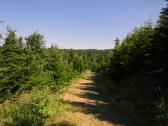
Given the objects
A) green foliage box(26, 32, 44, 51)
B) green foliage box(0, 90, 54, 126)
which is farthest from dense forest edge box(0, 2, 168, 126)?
green foliage box(26, 32, 44, 51)

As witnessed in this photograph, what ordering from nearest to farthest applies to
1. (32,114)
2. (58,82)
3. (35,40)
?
(32,114), (58,82), (35,40)

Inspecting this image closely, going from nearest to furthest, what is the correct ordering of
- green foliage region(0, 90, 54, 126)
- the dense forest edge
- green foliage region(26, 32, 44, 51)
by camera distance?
green foliage region(0, 90, 54, 126) < the dense forest edge < green foliage region(26, 32, 44, 51)

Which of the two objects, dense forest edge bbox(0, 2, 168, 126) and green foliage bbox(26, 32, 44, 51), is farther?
green foliage bbox(26, 32, 44, 51)

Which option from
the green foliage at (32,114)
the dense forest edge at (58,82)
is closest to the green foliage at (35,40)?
the dense forest edge at (58,82)

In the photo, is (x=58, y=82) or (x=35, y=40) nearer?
(x=58, y=82)

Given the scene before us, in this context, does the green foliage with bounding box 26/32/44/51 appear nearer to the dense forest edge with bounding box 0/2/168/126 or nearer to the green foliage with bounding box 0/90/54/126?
the dense forest edge with bounding box 0/2/168/126

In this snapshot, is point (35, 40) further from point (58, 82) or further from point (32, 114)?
point (32, 114)

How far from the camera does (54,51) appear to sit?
34.9 m

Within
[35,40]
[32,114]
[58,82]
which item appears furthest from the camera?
[35,40]

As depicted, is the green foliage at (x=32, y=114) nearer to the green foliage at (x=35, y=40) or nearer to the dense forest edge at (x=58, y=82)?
the dense forest edge at (x=58, y=82)

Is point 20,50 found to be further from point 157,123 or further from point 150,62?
point 157,123

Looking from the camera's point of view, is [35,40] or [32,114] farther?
[35,40]

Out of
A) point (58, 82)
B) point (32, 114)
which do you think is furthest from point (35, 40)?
point (32, 114)

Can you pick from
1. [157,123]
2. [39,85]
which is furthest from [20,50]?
[157,123]
